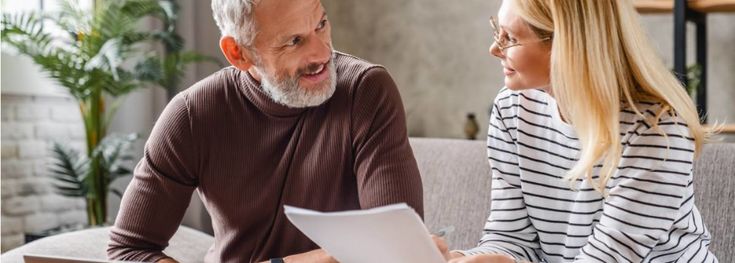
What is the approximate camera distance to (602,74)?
139cm

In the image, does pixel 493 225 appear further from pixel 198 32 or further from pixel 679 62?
pixel 198 32

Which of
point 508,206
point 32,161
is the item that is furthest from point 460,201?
point 32,161

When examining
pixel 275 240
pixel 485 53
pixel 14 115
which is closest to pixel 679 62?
pixel 485 53

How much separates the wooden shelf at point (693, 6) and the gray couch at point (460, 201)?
1528 mm

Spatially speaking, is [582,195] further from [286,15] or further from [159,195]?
[159,195]

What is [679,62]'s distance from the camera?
10.5 ft

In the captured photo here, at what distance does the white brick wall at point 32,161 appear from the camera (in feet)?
10.2

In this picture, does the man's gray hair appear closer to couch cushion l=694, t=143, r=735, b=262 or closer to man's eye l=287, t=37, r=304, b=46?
man's eye l=287, t=37, r=304, b=46

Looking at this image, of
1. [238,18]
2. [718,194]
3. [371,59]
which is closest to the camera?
[238,18]

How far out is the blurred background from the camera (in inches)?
125

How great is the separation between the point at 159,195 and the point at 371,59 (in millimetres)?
2995

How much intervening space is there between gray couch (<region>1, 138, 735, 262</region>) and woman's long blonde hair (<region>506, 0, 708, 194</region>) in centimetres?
39

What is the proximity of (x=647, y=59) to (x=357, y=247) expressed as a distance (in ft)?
1.95

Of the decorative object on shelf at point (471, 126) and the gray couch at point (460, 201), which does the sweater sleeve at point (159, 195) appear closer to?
the gray couch at point (460, 201)
